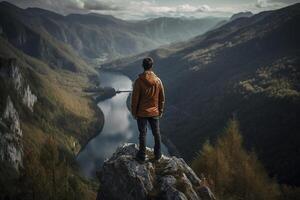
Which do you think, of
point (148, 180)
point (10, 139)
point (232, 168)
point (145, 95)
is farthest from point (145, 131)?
point (10, 139)

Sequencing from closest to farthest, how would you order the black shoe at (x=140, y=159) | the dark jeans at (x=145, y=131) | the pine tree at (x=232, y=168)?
the dark jeans at (x=145, y=131)
the black shoe at (x=140, y=159)
the pine tree at (x=232, y=168)

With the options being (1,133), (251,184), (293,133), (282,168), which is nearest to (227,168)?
(251,184)

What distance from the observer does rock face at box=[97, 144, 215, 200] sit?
2052 centimetres

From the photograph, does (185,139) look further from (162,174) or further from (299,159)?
(162,174)

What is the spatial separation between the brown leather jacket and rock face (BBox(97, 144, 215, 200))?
3.48 meters

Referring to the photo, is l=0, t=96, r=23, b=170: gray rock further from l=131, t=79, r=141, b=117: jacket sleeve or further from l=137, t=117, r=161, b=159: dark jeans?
l=131, t=79, r=141, b=117: jacket sleeve

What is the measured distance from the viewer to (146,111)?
20.7 metres

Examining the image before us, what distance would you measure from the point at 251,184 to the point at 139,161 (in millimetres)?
31283

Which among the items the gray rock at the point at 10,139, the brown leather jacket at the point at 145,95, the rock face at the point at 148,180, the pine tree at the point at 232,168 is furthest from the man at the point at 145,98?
the gray rock at the point at 10,139

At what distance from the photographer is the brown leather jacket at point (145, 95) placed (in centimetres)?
2050

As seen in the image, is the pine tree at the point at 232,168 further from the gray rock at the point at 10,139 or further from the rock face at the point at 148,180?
the gray rock at the point at 10,139

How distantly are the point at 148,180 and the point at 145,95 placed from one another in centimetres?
517

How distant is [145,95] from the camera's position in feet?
67.9

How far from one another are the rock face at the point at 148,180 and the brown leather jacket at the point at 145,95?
348 cm
